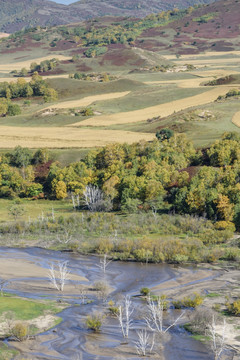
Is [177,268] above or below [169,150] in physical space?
below

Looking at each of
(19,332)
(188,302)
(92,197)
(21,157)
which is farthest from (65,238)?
(21,157)

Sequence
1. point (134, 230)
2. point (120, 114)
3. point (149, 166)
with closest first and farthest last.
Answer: point (134, 230)
point (149, 166)
point (120, 114)

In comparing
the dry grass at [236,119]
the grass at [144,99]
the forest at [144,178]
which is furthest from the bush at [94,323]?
the grass at [144,99]

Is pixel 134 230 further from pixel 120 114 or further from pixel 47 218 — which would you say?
pixel 120 114

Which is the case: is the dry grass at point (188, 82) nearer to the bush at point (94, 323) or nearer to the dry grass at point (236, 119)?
the dry grass at point (236, 119)

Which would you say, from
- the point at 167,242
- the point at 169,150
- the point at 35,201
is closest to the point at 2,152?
the point at 35,201

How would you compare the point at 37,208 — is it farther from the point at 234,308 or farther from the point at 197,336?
the point at 197,336
